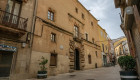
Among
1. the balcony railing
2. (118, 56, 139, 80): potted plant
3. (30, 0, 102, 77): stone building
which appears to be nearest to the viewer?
(118, 56, 139, 80): potted plant

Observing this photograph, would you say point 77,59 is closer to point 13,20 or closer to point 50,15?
point 50,15

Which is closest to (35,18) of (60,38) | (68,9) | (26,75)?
(60,38)

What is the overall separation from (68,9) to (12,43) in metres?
9.75

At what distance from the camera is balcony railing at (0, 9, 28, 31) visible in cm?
665

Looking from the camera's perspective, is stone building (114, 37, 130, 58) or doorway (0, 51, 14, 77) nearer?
doorway (0, 51, 14, 77)

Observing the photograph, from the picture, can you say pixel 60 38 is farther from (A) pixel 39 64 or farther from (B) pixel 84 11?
(B) pixel 84 11

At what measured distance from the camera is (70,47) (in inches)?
486

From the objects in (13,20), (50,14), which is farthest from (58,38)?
(13,20)

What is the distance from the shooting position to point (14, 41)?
7.08 meters

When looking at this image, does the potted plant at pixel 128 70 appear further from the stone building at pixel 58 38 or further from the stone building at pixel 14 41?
the stone building at pixel 14 41

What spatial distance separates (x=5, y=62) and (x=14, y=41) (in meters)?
1.66

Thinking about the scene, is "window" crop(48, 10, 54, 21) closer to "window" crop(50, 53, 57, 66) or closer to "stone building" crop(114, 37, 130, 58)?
"window" crop(50, 53, 57, 66)

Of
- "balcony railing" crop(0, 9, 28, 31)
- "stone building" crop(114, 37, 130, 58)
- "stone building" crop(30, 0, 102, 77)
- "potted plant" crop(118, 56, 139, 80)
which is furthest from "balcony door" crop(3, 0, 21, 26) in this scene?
"stone building" crop(114, 37, 130, 58)

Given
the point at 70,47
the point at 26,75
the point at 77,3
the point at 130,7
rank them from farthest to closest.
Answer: the point at 77,3 < the point at 70,47 < the point at 26,75 < the point at 130,7
